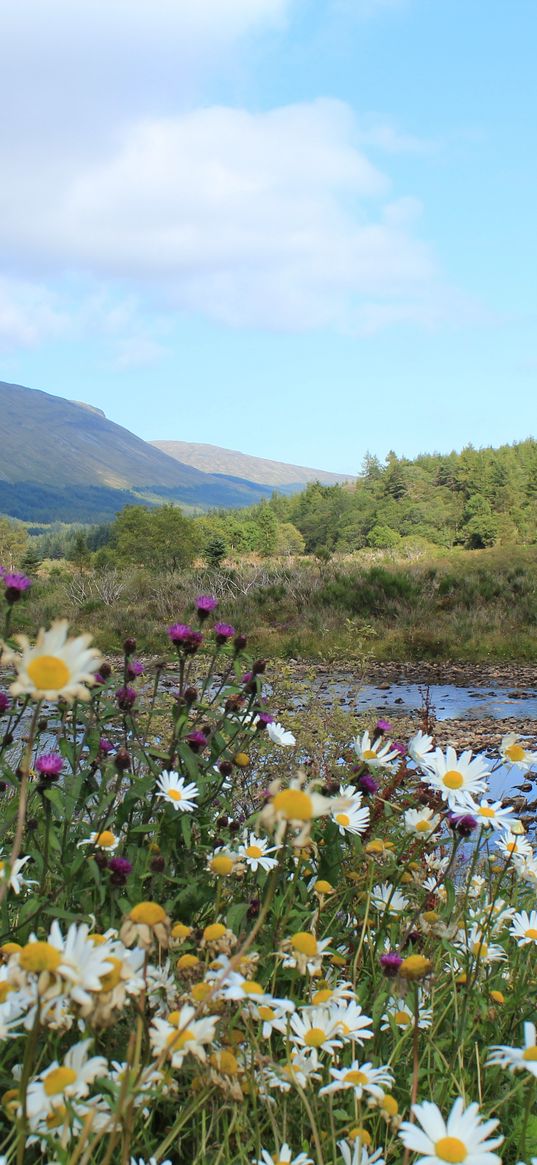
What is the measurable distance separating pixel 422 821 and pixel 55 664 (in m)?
1.16

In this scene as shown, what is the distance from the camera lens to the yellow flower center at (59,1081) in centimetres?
85

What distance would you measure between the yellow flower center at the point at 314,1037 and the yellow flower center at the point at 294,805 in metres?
0.57

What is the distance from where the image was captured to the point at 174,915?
1736 millimetres

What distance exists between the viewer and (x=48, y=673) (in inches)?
29.6

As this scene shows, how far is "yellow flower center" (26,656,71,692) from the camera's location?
0.74m

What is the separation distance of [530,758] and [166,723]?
2626 millimetres

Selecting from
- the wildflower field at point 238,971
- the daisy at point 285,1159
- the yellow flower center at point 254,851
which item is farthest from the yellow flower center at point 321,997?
the yellow flower center at point 254,851

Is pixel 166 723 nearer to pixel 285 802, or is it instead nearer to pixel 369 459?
pixel 285 802

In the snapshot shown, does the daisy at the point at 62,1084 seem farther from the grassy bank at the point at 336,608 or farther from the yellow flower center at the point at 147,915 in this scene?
the grassy bank at the point at 336,608

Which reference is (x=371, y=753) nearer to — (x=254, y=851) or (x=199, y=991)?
(x=254, y=851)

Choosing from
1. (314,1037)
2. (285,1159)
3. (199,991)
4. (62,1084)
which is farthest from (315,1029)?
(62,1084)

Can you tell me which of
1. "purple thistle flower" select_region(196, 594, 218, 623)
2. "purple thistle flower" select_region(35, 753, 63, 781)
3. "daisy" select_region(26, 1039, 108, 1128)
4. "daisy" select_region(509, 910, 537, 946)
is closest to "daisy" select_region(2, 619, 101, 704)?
"daisy" select_region(26, 1039, 108, 1128)

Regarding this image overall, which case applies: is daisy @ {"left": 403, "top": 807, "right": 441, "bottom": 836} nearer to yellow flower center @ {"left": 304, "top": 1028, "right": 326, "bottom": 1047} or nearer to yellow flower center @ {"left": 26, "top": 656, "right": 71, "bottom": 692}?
yellow flower center @ {"left": 304, "top": 1028, "right": 326, "bottom": 1047}

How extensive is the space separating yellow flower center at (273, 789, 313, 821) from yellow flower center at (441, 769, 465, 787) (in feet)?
2.68
